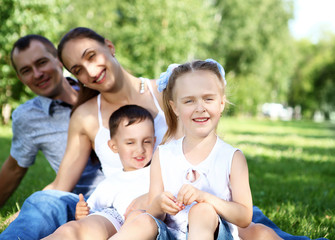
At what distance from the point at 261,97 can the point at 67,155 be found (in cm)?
3408

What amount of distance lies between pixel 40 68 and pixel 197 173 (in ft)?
7.38

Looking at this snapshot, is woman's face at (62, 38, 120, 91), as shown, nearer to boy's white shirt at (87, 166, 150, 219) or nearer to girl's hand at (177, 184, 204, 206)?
boy's white shirt at (87, 166, 150, 219)

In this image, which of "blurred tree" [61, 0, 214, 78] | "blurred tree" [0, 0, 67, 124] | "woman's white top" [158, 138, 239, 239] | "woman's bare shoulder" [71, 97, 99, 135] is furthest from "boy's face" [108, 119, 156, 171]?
"blurred tree" [61, 0, 214, 78]

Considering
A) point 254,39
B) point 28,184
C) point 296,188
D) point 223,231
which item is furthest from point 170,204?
point 254,39

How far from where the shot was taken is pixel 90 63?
3168 mm

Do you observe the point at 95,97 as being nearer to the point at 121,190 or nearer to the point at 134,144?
the point at 134,144

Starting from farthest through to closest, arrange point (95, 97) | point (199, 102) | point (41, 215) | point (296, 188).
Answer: point (296, 188)
point (95, 97)
point (41, 215)
point (199, 102)

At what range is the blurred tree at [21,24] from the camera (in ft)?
38.5

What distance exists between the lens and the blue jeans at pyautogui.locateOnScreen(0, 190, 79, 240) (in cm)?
263

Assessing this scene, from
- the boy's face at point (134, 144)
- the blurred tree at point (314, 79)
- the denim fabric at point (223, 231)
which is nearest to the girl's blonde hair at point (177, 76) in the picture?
the boy's face at point (134, 144)

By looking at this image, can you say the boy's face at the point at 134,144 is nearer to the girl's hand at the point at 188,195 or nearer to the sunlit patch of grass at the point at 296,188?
the sunlit patch of grass at the point at 296,188

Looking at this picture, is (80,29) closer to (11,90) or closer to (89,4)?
(11,90)

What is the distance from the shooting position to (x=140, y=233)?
85.5 inches

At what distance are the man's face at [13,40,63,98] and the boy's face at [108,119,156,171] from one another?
1.23 m
